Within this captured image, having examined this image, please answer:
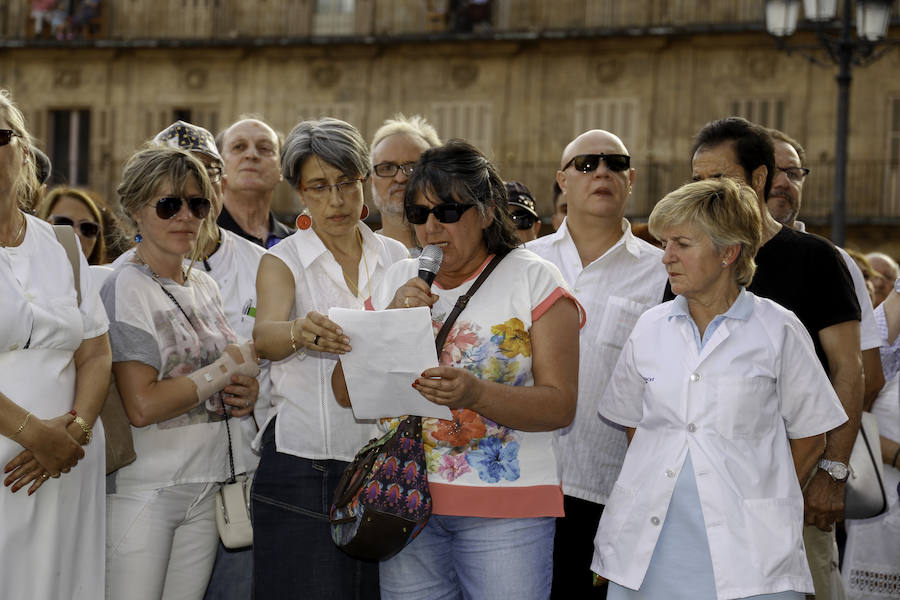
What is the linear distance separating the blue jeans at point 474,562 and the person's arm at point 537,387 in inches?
13.6

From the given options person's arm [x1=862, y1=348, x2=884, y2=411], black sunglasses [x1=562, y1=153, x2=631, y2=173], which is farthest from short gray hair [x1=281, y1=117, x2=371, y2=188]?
person's arm [x1=862, y1=348, x2=884, y2=411]

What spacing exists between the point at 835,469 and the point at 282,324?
84.8 inches

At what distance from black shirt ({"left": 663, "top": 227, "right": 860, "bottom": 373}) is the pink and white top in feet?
3.78

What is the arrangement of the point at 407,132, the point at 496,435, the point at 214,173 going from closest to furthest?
the point at 496,435 → the point at 214,173 → the point at 407,132

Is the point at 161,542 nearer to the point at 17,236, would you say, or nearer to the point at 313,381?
the point at 313,381

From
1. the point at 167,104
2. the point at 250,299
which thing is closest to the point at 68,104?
the point at 167,104

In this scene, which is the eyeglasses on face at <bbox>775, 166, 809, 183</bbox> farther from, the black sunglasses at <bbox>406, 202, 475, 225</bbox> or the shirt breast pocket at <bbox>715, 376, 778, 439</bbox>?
the black sunglasses at <bbox>406, 202, 475, 225</bbox>

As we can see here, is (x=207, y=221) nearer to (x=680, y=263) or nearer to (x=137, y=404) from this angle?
(x=137, y=404)

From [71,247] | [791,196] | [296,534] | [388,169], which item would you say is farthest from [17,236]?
[791,196]

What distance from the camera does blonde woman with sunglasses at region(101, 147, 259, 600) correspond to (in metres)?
4.38

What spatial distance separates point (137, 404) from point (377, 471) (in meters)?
1.19

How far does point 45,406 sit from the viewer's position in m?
4.05

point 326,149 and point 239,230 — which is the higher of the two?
point 326,149

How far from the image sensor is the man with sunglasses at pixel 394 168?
5809 mm
